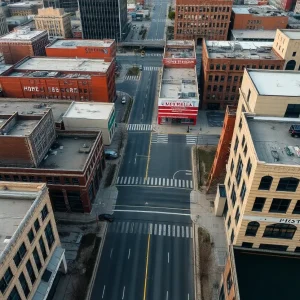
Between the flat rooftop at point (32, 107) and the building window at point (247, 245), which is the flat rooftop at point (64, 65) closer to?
the flat rooftop at point (32, 107)

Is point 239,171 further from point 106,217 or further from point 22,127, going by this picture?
point 22,127

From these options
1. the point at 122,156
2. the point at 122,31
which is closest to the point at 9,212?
the point at 122,156

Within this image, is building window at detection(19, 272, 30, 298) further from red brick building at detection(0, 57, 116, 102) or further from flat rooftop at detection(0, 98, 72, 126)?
red brick building at detection(0, 57, 116, 102)

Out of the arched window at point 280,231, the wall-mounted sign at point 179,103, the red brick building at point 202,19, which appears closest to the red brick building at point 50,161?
the wall-mounted sign at point 179,103

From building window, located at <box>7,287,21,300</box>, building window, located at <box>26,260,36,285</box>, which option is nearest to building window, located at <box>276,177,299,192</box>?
building window, located at <box>26,260,36,285</box>

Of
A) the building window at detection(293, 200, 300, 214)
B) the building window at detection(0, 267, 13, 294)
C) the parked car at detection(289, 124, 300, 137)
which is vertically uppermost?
the parked car at detection(289, 124, 300, 137)

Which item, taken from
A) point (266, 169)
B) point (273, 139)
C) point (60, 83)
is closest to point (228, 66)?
point (60, 83)
